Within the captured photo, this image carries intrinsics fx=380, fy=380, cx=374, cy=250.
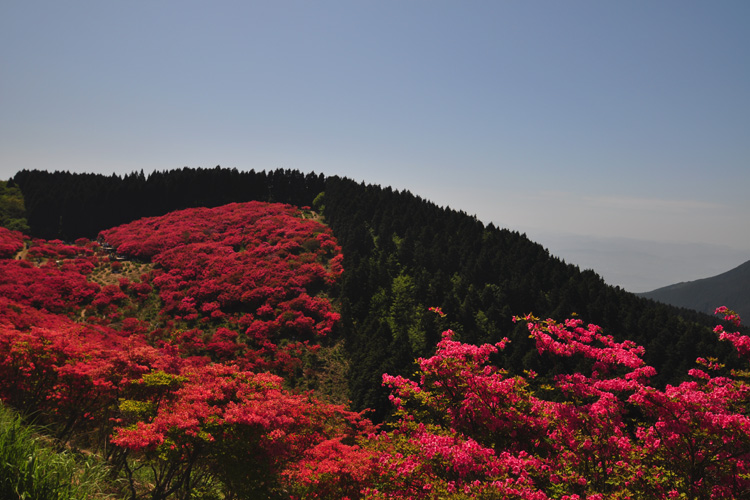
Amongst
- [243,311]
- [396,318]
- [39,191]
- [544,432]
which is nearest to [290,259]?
[243,311]

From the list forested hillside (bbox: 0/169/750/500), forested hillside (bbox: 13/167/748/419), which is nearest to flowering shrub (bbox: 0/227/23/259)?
forested hillside (bbox: 0/169/750/500)

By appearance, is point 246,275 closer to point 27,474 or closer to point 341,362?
point 341,362

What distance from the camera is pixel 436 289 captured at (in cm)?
3456

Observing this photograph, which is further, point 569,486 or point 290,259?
point 290,259

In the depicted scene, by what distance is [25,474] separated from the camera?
238 inches

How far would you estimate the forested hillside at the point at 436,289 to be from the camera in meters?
27.4

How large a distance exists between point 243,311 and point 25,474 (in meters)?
33.1

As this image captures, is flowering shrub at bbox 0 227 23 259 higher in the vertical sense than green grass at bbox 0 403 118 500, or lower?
higher

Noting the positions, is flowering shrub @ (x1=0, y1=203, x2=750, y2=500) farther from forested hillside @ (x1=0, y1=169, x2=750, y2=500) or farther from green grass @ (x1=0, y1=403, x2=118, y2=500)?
green grass @ (x1=0, y1=403, x2=118, y2=500)

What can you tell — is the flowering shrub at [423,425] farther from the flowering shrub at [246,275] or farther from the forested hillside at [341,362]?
the flowering shrub at [246,275]

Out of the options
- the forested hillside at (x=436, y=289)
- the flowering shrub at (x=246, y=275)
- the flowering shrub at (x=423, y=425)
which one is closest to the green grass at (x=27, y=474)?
the flowering shrub at (x=423, y=425)

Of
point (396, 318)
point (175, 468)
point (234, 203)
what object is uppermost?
point (234, 203)

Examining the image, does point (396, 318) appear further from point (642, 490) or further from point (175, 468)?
point (642, 490)

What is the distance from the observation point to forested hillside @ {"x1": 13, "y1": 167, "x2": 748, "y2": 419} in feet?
89.8
